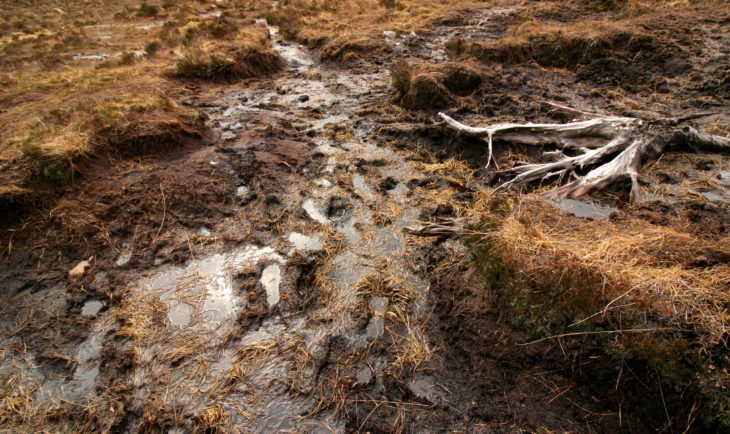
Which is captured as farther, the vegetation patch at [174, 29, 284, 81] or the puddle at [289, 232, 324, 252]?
the vegetation patch at [174, 29, 284, 81]

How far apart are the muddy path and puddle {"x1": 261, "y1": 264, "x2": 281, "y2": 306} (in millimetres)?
17

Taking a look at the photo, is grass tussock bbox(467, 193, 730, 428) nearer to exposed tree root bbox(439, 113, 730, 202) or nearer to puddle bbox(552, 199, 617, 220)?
puddle bbox(552, 199, 617, 220)

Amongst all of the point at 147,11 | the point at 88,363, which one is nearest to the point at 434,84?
the point at 88,363

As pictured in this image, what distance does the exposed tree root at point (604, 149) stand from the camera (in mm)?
4586

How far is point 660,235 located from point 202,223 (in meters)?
5.08

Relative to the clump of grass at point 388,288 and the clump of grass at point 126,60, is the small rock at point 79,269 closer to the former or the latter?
the clump of grass at point 388,288

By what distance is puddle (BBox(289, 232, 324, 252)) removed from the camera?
4.44 meters

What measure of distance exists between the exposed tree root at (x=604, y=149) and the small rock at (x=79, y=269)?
17.4ft

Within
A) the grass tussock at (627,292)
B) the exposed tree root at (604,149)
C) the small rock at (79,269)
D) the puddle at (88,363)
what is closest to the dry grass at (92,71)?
the small rock at (79,269)

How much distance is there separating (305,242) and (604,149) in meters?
4.31

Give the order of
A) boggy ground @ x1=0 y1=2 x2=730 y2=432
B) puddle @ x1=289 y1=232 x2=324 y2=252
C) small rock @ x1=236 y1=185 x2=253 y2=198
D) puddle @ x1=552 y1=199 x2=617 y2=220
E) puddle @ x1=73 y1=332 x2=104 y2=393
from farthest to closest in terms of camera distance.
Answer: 1. small rock @ x1=236 y1=185 x2=253 y2=198
2. puddle @ x1=289 y1=232 x2=324 y2=252
3. puddle @ x1=552 y1=199 x2=617 y2=220
4. puddle @ x1=73 y1=332 x2=104 y2=393
5. boggy ground @ x1=0 y1=2 x2=730 y2=432

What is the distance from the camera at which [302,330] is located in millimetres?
3498

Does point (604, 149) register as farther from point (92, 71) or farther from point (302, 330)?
point (92, 71)

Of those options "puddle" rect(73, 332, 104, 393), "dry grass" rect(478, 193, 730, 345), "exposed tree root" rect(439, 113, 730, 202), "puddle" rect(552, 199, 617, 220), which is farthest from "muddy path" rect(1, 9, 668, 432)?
"puddle" rect(552, 199, 617, 220)
